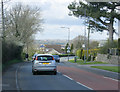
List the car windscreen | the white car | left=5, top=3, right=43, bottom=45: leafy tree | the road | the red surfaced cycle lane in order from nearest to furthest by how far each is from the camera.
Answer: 1. the road
2. the red surfaced cycle lane
3. the white car
4. the car windscreen
5. left=5, top=3, right=43, bottom=45: leafy tree

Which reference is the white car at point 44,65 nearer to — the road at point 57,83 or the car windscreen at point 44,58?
the car windscreen at point 44,58

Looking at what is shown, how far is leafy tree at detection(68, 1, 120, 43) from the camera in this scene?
134 feet

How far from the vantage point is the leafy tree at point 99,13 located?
4075 cm

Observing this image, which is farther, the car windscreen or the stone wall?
the stone wall

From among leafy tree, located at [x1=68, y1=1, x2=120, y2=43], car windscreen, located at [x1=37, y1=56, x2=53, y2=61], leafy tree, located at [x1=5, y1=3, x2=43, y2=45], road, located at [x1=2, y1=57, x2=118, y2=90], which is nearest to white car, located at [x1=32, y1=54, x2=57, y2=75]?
car windscreen, located at [x1=37, y1=56, x2=53, y2=61]

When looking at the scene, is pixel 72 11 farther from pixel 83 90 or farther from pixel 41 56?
pixel 83 90

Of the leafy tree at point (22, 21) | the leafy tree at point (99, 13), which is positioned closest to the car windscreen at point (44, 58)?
the leafy tree at point (99, 13)

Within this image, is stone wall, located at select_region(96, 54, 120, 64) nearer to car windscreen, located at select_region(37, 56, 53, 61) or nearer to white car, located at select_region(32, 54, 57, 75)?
car windscreen, located at select_region(37, 56, 53, 61)

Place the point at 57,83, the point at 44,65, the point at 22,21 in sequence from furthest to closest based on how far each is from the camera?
the point at 22,21, the point at 44,65, the point at 57,83

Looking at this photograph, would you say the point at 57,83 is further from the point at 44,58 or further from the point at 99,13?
the point at 99,13

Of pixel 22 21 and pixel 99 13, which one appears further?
pixel 22 21

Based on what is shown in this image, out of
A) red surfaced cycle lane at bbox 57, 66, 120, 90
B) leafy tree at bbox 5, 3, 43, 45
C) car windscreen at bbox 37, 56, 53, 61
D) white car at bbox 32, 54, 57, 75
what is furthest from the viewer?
leafy tree at bbox 5, 3, 43, 45

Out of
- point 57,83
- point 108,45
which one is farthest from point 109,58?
point 57,83

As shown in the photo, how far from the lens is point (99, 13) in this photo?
133ft
